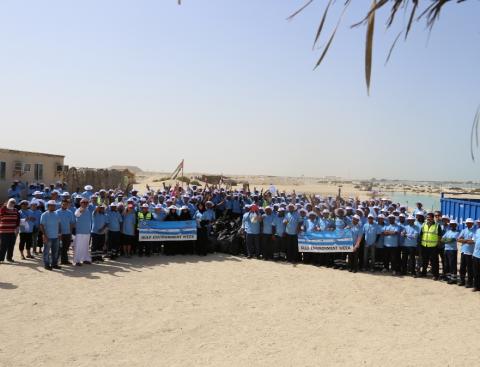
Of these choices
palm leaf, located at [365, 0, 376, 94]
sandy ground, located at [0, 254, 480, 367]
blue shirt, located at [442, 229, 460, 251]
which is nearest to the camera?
palm leaf, located at [365, 0, 376, 94]

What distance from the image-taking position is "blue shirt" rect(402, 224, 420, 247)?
1226 centimetres

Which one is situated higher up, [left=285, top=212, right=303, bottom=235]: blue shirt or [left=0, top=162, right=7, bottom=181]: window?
[left=0, top=162, right=7, bottom=181]: window

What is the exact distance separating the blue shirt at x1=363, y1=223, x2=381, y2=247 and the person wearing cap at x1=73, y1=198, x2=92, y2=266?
7.55 meters

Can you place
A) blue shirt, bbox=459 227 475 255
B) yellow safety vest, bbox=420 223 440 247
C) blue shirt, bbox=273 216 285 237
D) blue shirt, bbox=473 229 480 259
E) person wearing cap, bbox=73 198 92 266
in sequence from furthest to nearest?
blue shirt, bbox=273 216 285 237 < person wearing cap, bbox=73 198 92 266 < yellow safety vest, bbox=420 223 440 247 < blue shirt, bbox=459 227 475 255 < blue shirt, bbox=473 229 480 259

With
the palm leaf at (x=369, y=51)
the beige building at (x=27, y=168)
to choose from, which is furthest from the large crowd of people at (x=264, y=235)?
the palm leaf at (x=369, y=51)

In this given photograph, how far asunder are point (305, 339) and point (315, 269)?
5.89 metres

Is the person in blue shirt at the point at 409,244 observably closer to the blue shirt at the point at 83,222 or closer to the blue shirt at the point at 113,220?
the blue shirt at the point at 113,220

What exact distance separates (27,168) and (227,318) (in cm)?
2023

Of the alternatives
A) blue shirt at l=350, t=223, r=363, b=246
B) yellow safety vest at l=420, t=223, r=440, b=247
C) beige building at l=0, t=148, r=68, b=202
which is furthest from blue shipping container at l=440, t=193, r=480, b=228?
beige building at l=0, t=148, r=68, b=202

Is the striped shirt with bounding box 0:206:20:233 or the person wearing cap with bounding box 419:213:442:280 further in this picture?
the person wearing cap with bounding box 419:213:442:280

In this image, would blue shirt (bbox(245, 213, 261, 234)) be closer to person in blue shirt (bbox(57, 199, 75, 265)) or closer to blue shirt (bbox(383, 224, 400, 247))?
blue shirt (bbox(383, 224, 400, 247))

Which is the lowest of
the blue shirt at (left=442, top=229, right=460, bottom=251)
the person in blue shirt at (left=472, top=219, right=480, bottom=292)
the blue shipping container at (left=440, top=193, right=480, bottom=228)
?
the person in blue shirt at (left=472, top=219, right=480, bottom=292)

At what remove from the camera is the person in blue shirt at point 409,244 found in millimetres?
Result: 12289

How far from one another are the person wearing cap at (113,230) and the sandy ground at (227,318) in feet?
3.92
